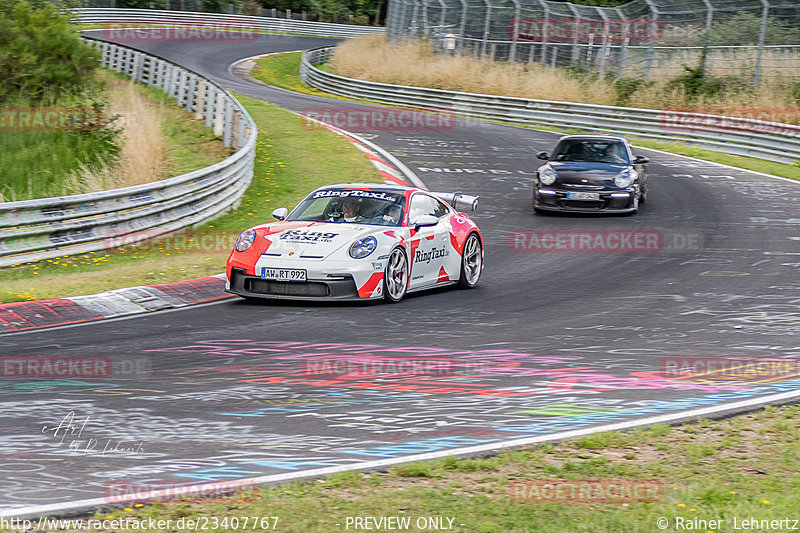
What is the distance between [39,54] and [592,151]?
15933 millimetres

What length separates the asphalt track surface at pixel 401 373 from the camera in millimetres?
→ 5773

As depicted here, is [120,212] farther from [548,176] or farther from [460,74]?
[460,74]

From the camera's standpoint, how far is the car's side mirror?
11.8 m

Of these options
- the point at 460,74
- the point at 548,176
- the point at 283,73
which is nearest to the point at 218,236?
the point at 548,176

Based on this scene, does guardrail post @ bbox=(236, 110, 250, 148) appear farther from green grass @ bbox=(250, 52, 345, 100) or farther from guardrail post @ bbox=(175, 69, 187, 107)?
green grass @ bbox=(250, 52, 345, 100)

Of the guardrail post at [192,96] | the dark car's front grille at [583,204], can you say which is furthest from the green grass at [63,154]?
the dark car's front grille at [583,204]

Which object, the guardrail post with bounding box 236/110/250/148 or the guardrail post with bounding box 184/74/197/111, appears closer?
the guardrail post with bounding box 236/110/250/148

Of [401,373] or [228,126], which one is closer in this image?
[401,373]

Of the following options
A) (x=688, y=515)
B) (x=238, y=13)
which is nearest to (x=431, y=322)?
(x=688, y=515)

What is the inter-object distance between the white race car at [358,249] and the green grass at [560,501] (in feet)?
17.1

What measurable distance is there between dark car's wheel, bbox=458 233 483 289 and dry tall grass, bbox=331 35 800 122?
2131cm

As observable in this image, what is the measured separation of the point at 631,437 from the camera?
6.15 metres

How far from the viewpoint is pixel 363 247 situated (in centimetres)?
1108

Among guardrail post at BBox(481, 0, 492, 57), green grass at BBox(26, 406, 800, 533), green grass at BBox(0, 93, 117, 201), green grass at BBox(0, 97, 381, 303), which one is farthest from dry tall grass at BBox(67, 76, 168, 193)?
guardrail post at BBox(481, 0, 492, 57)
